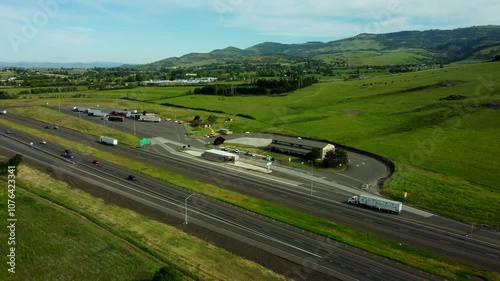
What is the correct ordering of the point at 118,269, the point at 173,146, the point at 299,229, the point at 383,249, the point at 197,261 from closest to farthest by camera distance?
the point at 118,269, the point at 197,261, the point at 383,249, the point at 299,229, the point at 173,146

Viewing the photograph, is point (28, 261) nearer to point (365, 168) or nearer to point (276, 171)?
point (276, 171)

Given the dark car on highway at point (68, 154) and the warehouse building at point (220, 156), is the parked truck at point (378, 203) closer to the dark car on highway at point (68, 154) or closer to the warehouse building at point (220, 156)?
the warehouse building at point (220, 156)

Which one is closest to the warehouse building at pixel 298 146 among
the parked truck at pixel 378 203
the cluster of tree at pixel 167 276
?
the parked truck at pixel 378 203

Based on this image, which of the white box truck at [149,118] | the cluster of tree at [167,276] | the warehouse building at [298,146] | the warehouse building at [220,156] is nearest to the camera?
the cluster of tree at [167,276]

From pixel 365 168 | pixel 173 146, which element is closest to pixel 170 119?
pixel 173 146

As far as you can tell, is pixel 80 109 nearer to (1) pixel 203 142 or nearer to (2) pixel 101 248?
(1) pixel 203 142

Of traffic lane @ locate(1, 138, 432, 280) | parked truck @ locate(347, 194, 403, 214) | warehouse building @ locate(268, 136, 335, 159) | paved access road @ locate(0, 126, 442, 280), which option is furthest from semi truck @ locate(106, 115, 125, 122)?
parked truck @ locate(347, 194, 403, 214)
